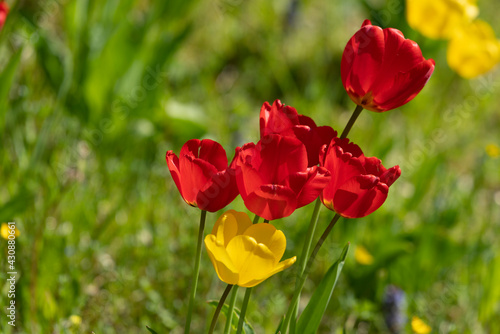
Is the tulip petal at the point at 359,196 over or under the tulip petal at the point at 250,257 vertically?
over

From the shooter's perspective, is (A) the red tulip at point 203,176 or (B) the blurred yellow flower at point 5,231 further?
(B) the blurred yellow flower at point 5,231

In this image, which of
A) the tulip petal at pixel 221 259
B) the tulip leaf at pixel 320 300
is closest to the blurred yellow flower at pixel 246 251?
the tulip petal at pixel 221 259

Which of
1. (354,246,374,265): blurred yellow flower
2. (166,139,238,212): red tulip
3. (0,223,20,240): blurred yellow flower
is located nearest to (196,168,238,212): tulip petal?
(166,139,238,212): red tulip

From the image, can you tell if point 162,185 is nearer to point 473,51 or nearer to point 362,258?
point 362,258

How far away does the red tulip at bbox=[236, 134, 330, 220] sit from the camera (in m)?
0.71

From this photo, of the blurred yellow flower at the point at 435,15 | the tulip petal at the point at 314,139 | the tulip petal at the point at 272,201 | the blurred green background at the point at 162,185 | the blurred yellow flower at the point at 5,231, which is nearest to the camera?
the tulip petal at the point at 272,201

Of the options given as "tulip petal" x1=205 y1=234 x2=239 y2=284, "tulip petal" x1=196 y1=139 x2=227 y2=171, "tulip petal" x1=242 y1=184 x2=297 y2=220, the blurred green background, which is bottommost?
the blurred green background

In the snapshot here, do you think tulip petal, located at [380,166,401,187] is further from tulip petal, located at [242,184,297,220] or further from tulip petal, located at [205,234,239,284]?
tulip petal, located at [205,234,239,284]

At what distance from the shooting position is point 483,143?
101 inches

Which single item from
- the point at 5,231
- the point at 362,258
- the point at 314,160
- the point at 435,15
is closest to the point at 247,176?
the point at 314,160

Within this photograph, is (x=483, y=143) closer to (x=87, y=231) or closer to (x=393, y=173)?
(x=87, y=231)

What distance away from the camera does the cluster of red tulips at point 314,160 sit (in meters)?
0.72

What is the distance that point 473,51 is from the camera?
6.40ft

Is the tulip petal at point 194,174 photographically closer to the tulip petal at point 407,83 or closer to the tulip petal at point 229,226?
the tulip petal at point 229,226
